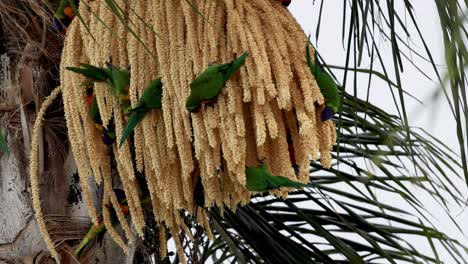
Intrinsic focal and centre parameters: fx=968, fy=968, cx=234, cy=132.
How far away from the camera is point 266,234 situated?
245 cm

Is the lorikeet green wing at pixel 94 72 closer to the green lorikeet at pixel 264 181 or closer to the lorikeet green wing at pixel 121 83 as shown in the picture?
the lorikeet green wing at pixel 121 83

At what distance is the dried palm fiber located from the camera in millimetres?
1591

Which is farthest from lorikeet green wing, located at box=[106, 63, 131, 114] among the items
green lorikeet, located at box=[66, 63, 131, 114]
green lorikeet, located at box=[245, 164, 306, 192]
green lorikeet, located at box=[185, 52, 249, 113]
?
green lorikeet, located at box=[245, 164, 306, 192]

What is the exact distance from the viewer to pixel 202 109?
161 cm

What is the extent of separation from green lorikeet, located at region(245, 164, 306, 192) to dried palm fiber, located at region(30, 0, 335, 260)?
2 cm

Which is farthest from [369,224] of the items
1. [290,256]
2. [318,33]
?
[318,33]

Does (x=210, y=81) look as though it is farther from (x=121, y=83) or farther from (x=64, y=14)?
(x=64, y=14)

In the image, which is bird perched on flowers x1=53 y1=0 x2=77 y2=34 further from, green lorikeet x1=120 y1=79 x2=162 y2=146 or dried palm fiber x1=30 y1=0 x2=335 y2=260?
green lorikeet x1=120 y1=79 x2=162 y2=146

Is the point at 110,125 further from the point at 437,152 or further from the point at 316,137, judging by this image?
the point at 437,152

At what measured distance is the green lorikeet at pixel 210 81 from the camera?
1.59m

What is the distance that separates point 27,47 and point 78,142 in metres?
0.34

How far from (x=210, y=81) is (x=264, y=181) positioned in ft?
0.61

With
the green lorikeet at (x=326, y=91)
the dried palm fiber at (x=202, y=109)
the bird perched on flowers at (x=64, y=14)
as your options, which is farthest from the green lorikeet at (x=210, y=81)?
the bird perched on flowers at (x=64, y=14)

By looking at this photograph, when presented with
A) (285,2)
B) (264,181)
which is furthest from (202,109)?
(285,2)
